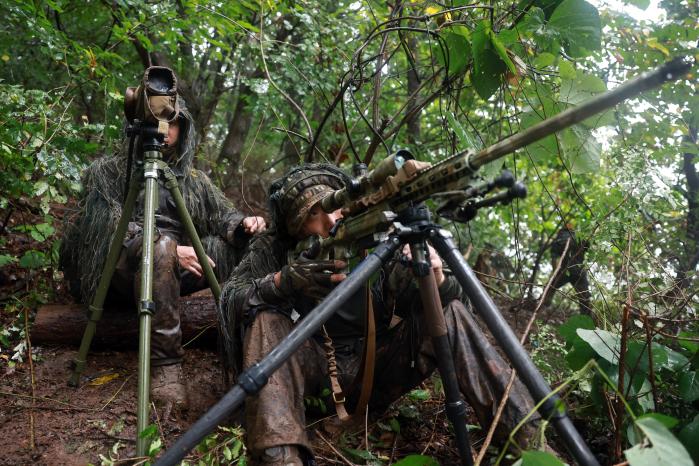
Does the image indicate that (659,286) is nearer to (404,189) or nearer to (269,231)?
(404,189)

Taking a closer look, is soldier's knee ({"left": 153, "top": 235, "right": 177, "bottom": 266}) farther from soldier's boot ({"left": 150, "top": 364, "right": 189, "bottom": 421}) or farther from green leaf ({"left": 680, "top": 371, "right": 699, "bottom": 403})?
green leaf ({"left": 680, "top": 371, "right": 699, "bottom": 403})

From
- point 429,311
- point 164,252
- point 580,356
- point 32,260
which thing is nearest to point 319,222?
point 429,311

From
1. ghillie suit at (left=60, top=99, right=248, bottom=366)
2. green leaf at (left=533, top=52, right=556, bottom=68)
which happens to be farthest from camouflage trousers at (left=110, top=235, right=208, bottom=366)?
green leaf at (left=533, top=52, right=556, bottom=68)

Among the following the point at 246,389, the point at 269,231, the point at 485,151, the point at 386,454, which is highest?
the point at 269,231

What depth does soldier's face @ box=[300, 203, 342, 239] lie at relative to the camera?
2512 mm

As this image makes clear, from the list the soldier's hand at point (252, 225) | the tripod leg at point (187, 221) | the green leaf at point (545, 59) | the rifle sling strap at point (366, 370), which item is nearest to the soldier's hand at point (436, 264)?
the rifle sling strap at point (366, 370)

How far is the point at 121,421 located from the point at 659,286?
2.78 metres

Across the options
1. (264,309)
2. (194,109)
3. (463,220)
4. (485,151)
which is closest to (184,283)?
(264,309)

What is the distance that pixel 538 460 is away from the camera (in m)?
1.36

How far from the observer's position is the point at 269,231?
275 centimetres

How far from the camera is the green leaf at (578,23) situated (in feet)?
6.75

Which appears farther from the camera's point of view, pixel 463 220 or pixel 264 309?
pixel 264 309

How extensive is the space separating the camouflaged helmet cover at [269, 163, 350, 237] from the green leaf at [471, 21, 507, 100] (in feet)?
2.47

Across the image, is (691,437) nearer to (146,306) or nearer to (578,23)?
(578,23)
